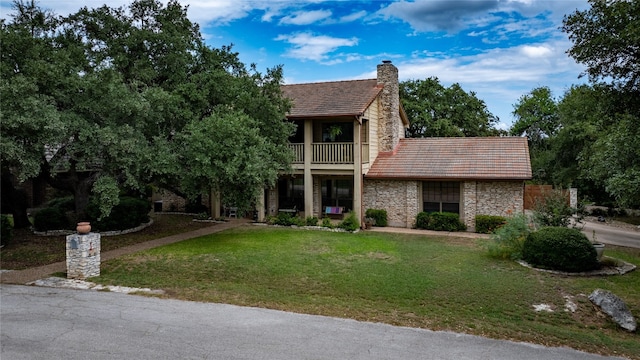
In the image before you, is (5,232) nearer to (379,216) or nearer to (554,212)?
(379,216)

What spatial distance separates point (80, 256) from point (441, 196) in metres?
14.8

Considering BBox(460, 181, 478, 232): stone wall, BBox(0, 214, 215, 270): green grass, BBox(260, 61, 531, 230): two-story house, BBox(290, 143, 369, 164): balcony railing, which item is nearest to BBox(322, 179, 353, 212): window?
BBox(260, 61, 531, 230): two-story house

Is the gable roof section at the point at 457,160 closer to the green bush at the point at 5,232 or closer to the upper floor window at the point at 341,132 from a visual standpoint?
the upper floor window at the point at 341,132

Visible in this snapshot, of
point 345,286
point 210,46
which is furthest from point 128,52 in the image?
point 345,286

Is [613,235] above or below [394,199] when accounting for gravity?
below

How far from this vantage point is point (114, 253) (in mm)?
13805

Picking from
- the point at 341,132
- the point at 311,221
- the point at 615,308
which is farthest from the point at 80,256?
the point at 341,132

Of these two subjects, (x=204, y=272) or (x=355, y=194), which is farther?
(x=355, y=194)

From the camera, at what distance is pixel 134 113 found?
1424cm

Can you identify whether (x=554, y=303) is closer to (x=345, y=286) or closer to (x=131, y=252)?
(x=345, y=286)

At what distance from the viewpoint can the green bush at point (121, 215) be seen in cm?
1683

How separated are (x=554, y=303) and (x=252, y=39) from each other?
53.9ft

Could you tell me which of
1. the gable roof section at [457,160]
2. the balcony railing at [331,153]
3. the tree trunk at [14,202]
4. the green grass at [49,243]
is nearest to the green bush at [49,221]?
the green grass at [49,243]

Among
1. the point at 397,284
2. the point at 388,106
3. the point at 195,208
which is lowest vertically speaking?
the point at 397,284
